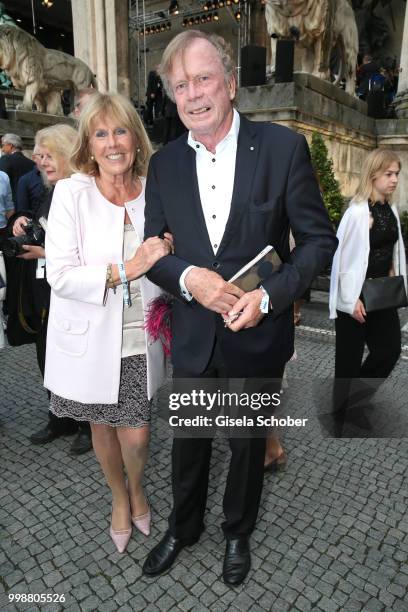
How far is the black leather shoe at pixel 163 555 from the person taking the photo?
6.93 ft

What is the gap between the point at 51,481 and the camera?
2.79 meters

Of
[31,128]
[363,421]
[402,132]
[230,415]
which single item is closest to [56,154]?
[230,415]

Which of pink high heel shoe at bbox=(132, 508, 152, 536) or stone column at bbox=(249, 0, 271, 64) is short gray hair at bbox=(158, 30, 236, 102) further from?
stone column at bbox=(249, 0, 271, 64)

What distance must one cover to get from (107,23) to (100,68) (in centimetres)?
151

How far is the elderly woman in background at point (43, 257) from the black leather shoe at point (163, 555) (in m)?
1.10

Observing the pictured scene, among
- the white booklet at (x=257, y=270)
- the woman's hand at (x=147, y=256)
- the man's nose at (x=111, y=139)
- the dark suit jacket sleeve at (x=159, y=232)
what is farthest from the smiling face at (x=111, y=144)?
the white booklet at (x=257, y=270)

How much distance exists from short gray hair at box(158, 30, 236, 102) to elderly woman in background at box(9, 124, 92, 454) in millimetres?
813

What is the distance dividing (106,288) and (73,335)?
312 mm

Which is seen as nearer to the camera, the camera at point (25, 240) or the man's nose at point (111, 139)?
the man's nose at point (111, 139)

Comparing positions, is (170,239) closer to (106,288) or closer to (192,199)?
(192,199)

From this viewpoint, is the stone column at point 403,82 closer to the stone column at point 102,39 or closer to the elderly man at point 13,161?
the stone column at point 102,39

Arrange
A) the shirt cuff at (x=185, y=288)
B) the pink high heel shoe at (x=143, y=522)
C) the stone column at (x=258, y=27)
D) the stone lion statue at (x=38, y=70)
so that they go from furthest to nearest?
1. the stone column at (x=258, y=27)
2. the stone lion statue at (x=38, y=70)
3. the pink high heel shoe at (x=143, y=522)
4. the shirt cuff at (x=185, y=288)

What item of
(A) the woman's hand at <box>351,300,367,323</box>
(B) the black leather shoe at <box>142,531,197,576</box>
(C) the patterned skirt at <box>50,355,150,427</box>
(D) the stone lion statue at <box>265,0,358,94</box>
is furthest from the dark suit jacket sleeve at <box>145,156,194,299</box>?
(D) the stone lion statue at <box>265,0,358,94</box>

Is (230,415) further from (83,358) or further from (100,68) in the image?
(100,68)
